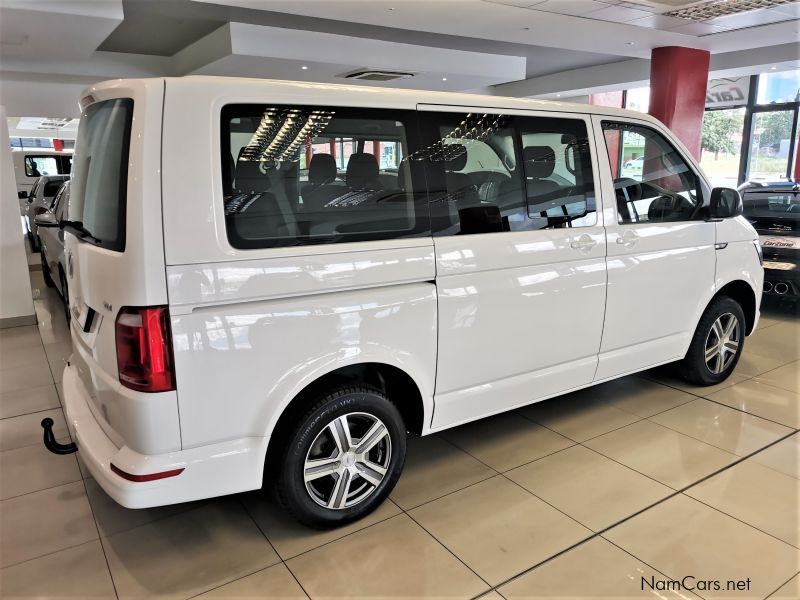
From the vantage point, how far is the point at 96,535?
251 cm

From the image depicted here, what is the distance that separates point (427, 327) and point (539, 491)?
1.01 metres

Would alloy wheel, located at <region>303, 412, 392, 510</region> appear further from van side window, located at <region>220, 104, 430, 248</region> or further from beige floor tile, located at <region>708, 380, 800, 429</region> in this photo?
beige floor tile, located at <region>708, 380, 800, 429</region>

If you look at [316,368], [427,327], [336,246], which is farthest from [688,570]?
[336,246]

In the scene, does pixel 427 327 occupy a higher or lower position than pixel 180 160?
lower

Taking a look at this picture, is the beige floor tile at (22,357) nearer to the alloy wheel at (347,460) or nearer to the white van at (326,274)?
the white van at (326,274)

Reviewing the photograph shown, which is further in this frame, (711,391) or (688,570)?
(711,391)

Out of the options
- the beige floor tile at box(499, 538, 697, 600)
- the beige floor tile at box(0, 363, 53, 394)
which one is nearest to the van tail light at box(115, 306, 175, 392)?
the beige floor tile at box(499, 538, 697, 600)

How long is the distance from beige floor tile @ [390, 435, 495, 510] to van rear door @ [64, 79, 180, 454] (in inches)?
47.1

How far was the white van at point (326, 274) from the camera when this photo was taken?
1.99m

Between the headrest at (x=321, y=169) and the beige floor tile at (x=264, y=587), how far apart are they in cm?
153

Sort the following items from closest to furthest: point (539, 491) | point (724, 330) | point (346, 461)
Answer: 1. point (346, 461)
2. point (539, 491)
3. point (724, 330)

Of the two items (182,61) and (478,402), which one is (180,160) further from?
(182,61)

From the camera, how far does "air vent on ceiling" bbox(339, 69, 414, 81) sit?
10.8 meters

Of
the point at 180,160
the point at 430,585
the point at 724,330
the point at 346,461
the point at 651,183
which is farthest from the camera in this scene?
the point at 724,330
